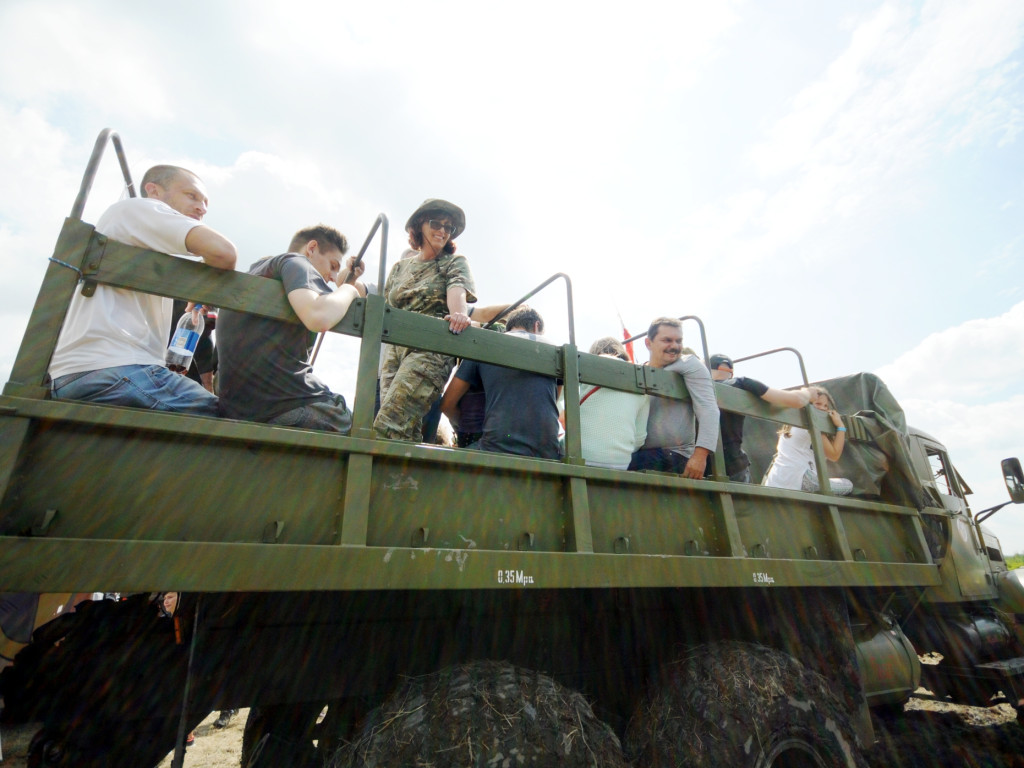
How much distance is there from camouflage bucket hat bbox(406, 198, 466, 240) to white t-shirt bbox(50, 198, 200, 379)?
1.52 metres

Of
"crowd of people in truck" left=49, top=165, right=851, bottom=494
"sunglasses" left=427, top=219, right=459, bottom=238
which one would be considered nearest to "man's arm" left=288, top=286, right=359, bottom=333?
"crowd of people in truck" left=49, top=165, right=851, bottom=494

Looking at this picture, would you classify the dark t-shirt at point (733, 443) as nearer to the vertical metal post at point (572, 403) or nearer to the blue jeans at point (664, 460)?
the blue jeans at point (664, 460)

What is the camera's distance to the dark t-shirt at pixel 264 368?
2178 mm

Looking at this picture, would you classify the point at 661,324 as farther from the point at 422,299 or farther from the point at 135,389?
the point at 135,389

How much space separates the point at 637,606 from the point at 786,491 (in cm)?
94

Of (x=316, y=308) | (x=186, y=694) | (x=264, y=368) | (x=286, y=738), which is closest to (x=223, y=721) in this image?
(x=286, y=738)

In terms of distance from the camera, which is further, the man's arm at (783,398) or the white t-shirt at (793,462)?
the white t-shirt at (793,462)

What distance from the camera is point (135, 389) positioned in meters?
1.80

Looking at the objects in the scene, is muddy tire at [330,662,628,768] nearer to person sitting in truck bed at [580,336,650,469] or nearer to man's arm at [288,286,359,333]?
person sitting in truck bed at [580,336,650,469]

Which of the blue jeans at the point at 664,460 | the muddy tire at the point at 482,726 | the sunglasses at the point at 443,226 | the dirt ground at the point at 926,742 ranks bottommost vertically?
the dirt ground at the point at 926,742

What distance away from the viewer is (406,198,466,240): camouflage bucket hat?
10.6 ft

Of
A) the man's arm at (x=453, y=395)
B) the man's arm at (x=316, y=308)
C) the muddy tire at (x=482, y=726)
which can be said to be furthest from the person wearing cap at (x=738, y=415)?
the man's arm at (x=316, y=308)

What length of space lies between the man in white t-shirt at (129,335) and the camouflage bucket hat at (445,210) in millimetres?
A: 1513

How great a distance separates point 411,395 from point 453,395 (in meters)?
0.34
